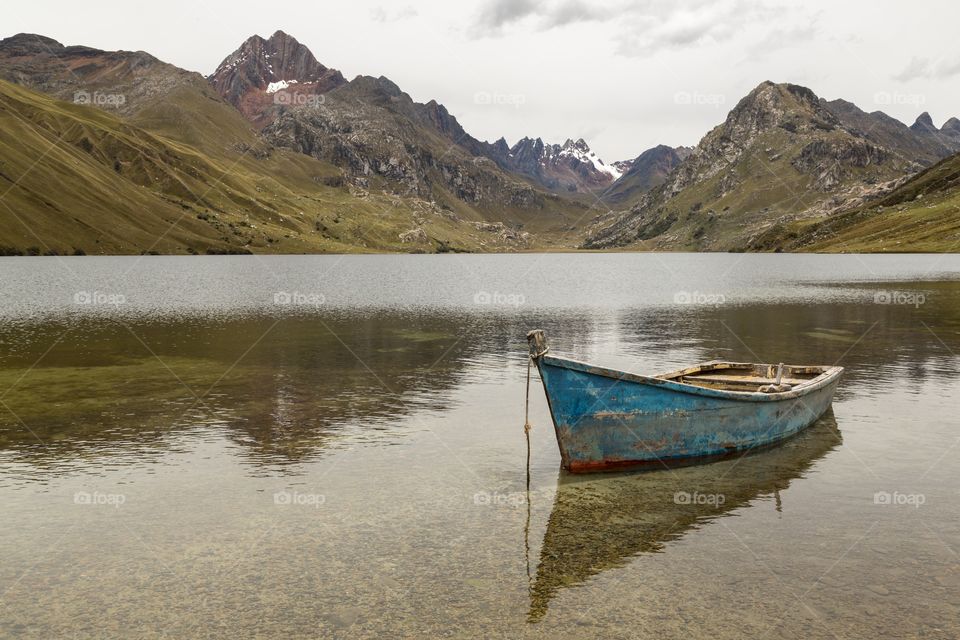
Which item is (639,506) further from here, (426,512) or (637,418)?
(426,512)

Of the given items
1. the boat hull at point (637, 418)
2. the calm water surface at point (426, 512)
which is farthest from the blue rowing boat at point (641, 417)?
the calm water surface at point (426, 512)

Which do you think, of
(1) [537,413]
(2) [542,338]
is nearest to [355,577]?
(2) [542,338]

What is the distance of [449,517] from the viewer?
18.8 metres

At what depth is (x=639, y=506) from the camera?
19.8 m

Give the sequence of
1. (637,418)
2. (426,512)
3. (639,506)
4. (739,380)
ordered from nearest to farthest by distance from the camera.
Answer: (426,512) < (639,506) < (637,418) < (739,380)

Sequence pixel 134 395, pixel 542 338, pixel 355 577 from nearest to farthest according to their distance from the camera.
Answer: pixel 355 577, pixel 542 338, pixel 134 395

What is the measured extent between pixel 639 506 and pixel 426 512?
5876 mm

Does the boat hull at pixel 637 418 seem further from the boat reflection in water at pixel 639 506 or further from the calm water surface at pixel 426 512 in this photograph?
the calm water surface at pixel 426 512

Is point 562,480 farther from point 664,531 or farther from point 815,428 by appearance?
point 815,428

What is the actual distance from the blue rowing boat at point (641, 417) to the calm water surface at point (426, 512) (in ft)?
2.28

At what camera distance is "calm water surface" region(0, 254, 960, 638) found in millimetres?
13688

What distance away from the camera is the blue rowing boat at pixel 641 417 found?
2191 centimetres

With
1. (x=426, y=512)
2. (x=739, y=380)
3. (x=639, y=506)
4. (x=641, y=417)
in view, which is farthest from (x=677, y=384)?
(x=426, y=512)

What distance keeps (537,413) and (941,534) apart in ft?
52.9
